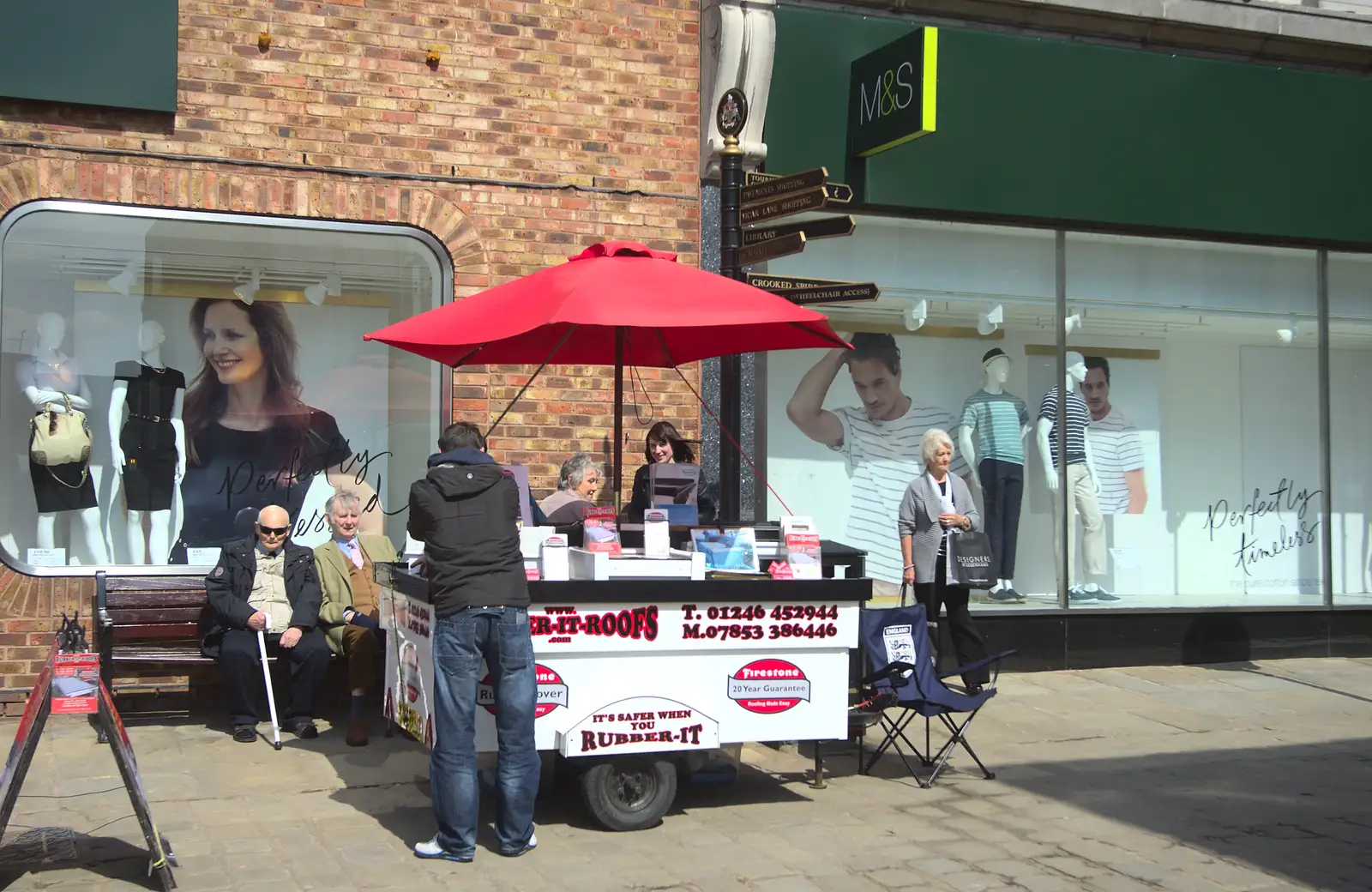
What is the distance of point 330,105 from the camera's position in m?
8.81

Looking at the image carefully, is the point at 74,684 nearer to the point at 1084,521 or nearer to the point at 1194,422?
the point at 1084,521

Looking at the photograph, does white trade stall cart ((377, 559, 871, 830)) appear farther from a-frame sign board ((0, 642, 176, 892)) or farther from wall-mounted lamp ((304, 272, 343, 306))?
wall-mounted lamp ((304, 272, 343, 306))

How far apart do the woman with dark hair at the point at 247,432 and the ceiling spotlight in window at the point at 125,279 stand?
0.40 metres

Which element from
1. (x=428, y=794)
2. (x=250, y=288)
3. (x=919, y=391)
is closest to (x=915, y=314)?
(x=919, y=391)

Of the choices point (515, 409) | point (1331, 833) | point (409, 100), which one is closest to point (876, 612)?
point (1331, 833)

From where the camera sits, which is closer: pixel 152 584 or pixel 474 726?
pixel 474 726

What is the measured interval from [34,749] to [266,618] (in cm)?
273

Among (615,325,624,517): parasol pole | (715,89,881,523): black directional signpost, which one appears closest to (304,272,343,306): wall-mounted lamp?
(615,325,624,517): parasol pole

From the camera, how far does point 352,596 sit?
8336 mm

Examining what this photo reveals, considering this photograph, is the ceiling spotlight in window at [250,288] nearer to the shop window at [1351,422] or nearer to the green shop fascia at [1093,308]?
the green shop fascia at [1093,308]

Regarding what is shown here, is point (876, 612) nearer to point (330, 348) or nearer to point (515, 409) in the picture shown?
point (515, 409)

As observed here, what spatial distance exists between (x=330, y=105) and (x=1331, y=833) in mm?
6977

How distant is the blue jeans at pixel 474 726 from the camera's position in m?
5.70

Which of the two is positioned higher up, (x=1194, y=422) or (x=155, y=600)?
(x=1194, y=422)
